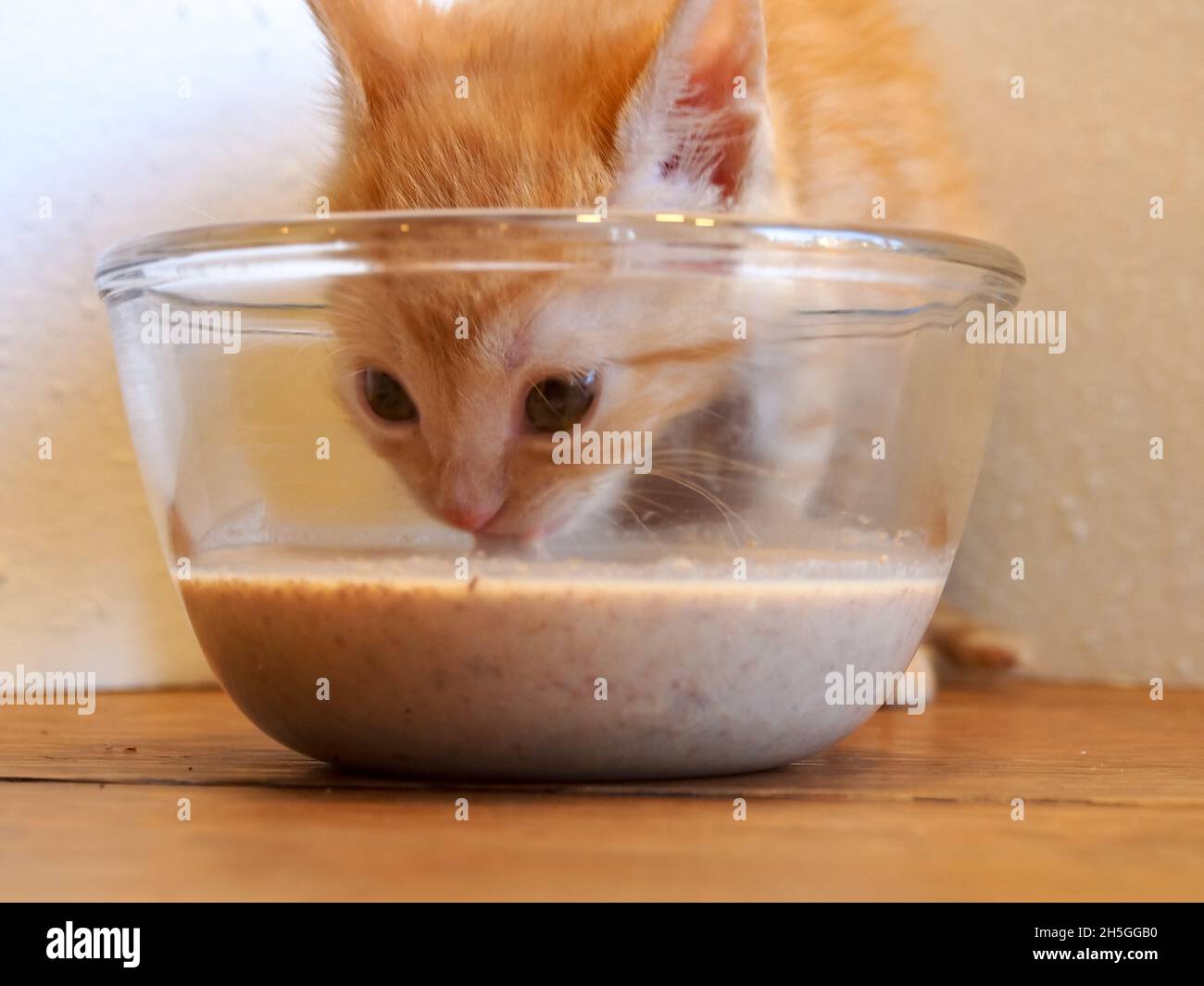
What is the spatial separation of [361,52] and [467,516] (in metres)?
0.41

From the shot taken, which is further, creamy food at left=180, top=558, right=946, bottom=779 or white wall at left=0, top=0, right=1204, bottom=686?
white wall at left=0, top=0, right=1204, bottom=686

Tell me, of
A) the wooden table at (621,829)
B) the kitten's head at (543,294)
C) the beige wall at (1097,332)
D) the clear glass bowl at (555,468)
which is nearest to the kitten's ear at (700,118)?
the kitten's head at (543,294)

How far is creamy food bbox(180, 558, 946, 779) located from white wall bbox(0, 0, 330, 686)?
23.4 inches

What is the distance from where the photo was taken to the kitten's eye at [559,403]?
2.74 ft

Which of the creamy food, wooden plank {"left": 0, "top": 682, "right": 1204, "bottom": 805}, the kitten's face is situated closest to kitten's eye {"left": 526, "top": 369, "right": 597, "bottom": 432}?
the kitten's face

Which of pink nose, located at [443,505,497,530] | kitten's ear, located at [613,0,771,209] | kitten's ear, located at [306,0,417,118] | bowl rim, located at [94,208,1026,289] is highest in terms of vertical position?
kitten's ear, located at [306,0,417,118]

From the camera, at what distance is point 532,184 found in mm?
905

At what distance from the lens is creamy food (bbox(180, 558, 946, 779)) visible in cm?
72

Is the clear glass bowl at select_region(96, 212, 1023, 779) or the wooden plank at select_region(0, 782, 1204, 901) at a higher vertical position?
the clear glass bowl at select_region(96, 212, 1023, 779)

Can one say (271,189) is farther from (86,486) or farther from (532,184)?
(532,184)

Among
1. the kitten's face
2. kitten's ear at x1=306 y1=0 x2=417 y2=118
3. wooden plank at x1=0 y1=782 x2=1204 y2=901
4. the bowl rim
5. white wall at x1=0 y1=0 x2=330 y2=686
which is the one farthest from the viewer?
white wall at x1=0 y1=0 x2=330 y2=686

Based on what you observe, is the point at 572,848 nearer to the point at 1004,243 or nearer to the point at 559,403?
the point at 559,403

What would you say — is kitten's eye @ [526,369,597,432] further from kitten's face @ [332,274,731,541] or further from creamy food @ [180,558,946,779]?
creamy food @ [180,558,946,779]

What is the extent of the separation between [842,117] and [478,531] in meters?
0.51
